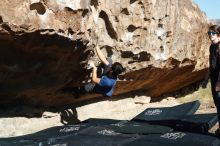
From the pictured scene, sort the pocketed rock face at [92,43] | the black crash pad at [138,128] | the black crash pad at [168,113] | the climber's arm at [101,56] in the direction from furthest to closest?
1. the black crash pad at [168,113]
2. the climber's arm at [101,56]
3. the black crash pad at [138,128]
4. the pocketed rock face at [92,43]

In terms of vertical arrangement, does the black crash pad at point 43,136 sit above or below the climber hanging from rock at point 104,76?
below

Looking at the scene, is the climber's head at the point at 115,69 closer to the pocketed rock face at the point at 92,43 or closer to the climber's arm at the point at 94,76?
the climber's arm at the point at 94,76

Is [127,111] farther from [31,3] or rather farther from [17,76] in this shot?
[31,3]

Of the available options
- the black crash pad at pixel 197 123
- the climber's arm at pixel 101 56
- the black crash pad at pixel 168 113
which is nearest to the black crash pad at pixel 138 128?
the black crash pad at pixel 197 123

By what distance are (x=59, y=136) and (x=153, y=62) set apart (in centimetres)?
190

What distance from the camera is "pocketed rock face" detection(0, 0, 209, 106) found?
3748 mm

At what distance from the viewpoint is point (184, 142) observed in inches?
147

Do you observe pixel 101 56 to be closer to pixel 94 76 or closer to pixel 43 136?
pixel 94 76

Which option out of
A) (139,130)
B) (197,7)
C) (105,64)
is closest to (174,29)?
(197,7)

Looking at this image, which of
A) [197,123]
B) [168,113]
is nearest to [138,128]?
[197,123]

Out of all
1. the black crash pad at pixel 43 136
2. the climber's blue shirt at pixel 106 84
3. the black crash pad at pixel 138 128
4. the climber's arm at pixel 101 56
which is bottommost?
the black crash pad at pixel 138 128

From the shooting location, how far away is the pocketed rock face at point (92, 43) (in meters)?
3.75

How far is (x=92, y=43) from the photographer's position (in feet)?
14.0

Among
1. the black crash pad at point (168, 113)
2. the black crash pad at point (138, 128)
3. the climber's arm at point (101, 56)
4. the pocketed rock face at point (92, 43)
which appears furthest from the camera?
the black crash pad at point (168, 113)
